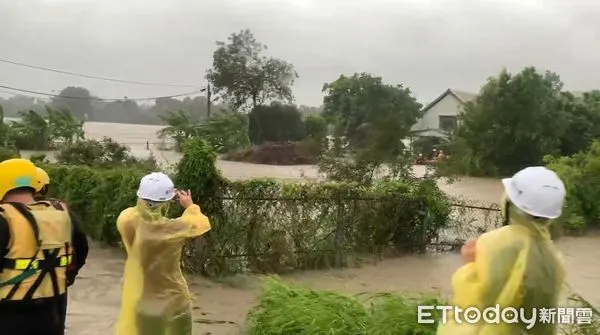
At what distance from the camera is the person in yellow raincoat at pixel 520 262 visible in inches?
82.5

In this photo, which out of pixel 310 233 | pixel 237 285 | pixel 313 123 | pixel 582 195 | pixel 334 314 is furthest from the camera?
pixel 313 123

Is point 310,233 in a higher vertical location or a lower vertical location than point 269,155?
lower

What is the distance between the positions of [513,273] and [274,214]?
21.0 feet

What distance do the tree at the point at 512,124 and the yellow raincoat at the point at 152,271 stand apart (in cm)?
2627

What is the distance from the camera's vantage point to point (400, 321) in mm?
3902

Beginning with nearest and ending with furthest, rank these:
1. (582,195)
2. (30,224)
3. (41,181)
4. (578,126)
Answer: (30,224) < (41,181) < (582,195) < (578,126)

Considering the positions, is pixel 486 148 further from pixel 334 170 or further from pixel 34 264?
pixel 34 264

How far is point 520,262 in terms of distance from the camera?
2.09 meters

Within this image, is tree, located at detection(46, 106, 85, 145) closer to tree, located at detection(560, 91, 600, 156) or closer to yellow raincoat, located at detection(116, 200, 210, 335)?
tree, located at detection(560, 91, 600, 156)

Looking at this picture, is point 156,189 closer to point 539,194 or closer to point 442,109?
point 539,194

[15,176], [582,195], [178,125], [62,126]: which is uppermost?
[178,125]

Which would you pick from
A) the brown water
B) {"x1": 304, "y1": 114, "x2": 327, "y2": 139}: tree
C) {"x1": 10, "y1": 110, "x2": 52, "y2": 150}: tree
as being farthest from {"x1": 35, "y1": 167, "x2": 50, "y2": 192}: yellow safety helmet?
{"x1": 304, "y1": 114, "x2": 327, "y2": 139}: tree

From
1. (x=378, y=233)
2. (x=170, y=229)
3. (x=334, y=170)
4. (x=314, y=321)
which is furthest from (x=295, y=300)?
(x=334, y=170)

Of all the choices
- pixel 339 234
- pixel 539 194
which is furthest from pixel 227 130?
pixel 539 194
